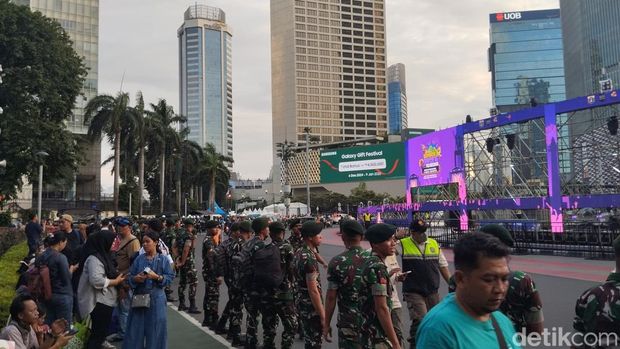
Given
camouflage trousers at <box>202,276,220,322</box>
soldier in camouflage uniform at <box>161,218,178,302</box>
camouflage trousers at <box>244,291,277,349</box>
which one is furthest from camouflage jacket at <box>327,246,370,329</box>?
soldier in camouflage uniform at <box>161,218,178,302</box>

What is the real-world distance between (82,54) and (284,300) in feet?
236

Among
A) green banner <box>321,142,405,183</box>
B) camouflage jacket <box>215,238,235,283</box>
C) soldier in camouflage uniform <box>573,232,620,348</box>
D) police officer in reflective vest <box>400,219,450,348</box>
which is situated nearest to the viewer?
soldier in camouflage uniform <box>573,232,620,348</box>

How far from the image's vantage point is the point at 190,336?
7516 millimetres

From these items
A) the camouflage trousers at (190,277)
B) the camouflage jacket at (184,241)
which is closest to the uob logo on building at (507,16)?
the camouflage jacket at (184,241)

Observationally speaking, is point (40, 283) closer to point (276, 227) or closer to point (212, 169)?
point (276, 227)

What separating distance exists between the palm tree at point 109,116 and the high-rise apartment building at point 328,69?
95739 millimetres

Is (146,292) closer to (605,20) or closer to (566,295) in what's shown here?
(566,295)

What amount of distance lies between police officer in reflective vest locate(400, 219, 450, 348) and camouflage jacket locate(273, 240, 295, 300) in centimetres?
135

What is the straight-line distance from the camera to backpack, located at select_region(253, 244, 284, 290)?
5.77 m

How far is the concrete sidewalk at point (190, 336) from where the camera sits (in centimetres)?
704

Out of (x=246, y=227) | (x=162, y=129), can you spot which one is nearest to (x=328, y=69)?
(x=162, y=129)

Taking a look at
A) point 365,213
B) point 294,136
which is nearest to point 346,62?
point 294,136

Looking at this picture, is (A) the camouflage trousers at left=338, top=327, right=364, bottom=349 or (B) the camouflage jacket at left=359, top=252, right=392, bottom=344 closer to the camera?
(B) the camouflage jacket at left=359, top=252, right=392, bottom=344

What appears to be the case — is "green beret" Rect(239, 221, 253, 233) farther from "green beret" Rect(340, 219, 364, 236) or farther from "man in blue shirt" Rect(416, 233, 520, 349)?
"man in blue shirt" Rect(416, 233, 520, 349)
